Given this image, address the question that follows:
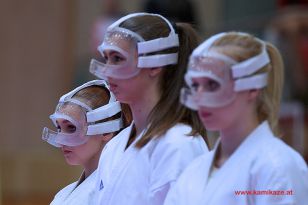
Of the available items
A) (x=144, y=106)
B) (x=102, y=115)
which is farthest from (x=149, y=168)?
(x=102, y=115)

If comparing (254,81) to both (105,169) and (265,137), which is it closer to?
(265,137)

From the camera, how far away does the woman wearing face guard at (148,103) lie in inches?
152

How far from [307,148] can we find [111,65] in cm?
697

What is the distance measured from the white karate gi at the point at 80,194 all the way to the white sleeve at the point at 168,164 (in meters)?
0.57

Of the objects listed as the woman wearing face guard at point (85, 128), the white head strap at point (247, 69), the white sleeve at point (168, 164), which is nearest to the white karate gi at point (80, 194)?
the woman wearing face guard at point (85, 128)

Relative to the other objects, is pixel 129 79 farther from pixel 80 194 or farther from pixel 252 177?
pixel 252 177

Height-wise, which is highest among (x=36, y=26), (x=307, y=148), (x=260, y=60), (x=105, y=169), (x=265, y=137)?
(x=260, y=60)

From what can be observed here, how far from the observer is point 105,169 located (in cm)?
418

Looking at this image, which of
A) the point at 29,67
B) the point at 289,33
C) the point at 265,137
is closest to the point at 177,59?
the point at 265,137

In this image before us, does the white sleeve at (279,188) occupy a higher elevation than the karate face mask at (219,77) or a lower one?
lower

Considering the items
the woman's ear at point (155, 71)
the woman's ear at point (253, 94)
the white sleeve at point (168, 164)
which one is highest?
the woman's ear at point (253, 94)


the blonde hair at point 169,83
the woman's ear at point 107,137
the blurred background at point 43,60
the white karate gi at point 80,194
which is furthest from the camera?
the blurred background at point 43,60

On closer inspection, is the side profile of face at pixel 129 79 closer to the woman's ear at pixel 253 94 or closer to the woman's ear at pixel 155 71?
the woman's ear at pixel 155 71

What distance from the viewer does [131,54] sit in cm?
405
